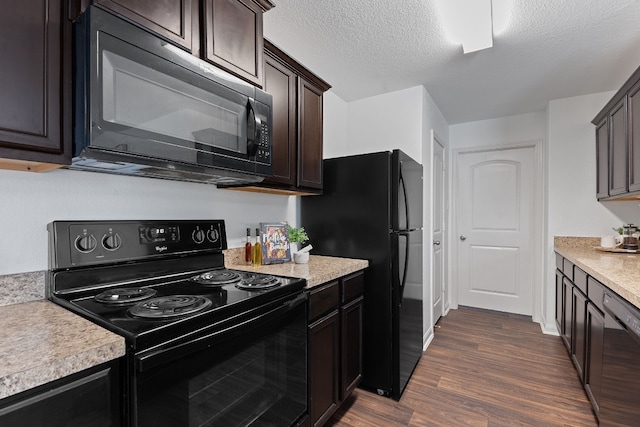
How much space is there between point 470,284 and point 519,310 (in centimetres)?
59

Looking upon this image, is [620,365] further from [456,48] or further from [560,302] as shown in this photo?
[456,48]

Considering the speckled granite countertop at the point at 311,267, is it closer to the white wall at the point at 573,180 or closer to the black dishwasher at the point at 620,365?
the black dishwasher at the point at 620,365

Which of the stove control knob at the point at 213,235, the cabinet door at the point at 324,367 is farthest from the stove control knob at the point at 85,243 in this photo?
the cabinet door at the point at 324,367

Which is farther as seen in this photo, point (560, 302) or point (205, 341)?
point (560, 302)

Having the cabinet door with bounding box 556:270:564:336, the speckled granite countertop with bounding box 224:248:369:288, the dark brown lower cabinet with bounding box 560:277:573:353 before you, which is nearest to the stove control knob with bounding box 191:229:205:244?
the speckled granite countertop with bounding box 224:248:369:288

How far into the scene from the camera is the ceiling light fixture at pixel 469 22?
177 cm

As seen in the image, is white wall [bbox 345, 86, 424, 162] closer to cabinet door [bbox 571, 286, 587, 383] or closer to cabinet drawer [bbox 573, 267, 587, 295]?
cabinet drawer [bbox 573, 267, 587, 295]

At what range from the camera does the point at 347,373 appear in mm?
1952

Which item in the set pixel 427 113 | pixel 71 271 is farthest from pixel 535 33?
pixel 71 271

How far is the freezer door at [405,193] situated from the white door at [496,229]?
179 centimetres

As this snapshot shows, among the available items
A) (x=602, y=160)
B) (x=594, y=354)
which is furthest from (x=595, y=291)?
(x=602, y=160)

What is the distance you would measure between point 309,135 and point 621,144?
7.84 feet

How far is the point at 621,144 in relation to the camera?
8.02 feet

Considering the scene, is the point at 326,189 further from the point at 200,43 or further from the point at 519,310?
the point at 519,310
